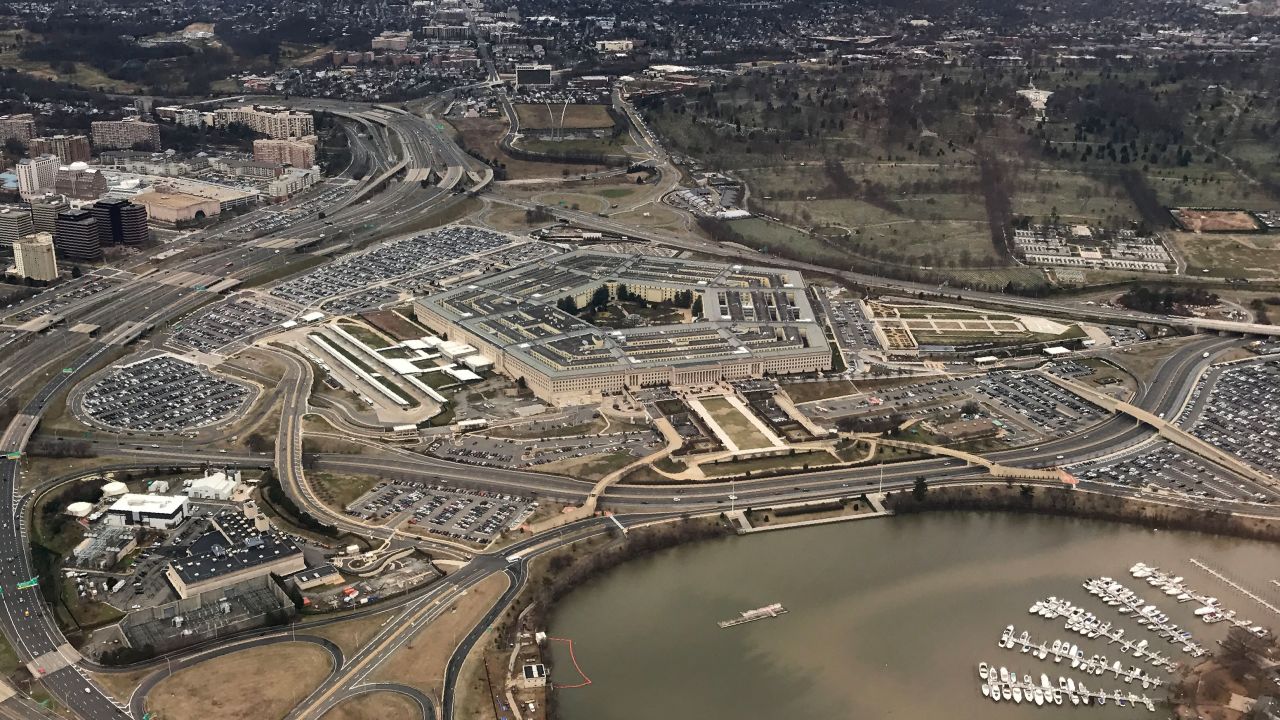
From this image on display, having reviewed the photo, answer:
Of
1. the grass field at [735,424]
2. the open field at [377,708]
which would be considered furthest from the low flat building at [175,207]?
the open field at [377,708]

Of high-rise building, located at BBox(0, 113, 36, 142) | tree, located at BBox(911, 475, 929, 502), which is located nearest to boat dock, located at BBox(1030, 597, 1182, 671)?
tree, located at BBox(911, 475, 929, 502)

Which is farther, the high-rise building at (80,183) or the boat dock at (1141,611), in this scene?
the high-rise building at (80,183)

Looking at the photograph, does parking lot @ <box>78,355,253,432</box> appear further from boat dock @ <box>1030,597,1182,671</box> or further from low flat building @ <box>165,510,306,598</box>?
boat dock @ <box>1030,597,1182,671</box>

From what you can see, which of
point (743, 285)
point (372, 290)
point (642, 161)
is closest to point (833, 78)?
point (642, 161)

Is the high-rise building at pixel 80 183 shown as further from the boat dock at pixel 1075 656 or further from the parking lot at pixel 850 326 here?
the boat dock at pixel 1075 656

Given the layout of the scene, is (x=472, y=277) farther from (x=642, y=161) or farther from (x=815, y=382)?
(x=642, y=161)

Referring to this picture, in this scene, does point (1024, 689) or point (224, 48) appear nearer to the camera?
point (1024, 689)
